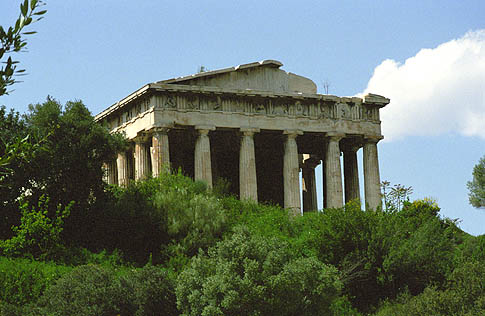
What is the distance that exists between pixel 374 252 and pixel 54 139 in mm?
14073

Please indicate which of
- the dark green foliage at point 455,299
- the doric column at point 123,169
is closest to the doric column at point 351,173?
the doric column at point 123,169

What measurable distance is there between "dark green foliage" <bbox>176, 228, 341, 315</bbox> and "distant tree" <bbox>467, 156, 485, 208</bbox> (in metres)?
47.8

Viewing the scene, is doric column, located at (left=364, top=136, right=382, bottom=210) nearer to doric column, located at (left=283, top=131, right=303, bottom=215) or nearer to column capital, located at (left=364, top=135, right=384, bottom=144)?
column capital, located at (left=364, top=135, right=384, bottom=144)

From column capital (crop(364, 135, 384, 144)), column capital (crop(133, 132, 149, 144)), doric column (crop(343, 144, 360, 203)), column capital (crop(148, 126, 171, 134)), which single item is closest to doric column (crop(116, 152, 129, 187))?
column capital (crop(133, 132, 149, 144))

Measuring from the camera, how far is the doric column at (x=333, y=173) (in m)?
41.1

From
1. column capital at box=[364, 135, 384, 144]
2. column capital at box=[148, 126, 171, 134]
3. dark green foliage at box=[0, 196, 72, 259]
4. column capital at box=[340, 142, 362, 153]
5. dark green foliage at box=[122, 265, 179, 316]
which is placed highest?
column capital at box=[148, 126, 171, 134]

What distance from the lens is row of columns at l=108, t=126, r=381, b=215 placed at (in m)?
38.2

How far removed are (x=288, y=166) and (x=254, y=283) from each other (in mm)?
18379

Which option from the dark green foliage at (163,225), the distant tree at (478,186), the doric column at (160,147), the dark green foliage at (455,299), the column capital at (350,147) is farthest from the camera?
the distant tree at (478,186)

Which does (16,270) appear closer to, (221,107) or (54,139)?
(54,139)

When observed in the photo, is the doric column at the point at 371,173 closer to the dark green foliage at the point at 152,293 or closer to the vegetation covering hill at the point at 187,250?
the vegetation covering hill at the point at 187,250

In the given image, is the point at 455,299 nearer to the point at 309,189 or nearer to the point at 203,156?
the point at 203,156

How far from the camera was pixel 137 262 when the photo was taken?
99.5 ft

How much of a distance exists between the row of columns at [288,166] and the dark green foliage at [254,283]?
13167 mm
